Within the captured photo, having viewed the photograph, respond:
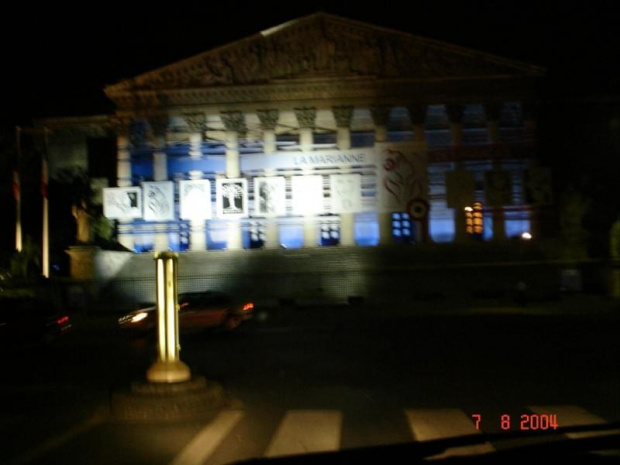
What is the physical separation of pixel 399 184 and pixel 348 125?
35.2ft

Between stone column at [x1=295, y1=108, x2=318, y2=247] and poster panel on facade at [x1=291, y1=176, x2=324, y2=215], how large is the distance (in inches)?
237

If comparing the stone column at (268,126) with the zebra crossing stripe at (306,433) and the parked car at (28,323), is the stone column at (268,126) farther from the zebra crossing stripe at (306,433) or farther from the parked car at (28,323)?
the zebra crossing stripe at (306,433)

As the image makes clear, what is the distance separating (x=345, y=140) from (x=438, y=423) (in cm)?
4601

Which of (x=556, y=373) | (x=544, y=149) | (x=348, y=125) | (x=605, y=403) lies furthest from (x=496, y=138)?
(x=605, y=403)

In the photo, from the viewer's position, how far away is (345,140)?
55.1m

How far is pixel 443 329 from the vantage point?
2580cm

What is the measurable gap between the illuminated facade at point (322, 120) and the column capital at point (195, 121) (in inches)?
2.8

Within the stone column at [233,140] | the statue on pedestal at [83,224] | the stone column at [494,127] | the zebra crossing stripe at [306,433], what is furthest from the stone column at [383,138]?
the zebra crossing stripe at [306,433]

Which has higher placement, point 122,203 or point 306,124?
point 306,124

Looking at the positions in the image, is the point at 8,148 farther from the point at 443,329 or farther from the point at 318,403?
the point at 318,403

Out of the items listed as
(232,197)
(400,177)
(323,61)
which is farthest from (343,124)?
(232,197)

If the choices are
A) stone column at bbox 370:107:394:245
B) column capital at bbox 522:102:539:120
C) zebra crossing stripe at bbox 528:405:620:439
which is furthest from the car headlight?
column capital at bbox 522:102:539:120

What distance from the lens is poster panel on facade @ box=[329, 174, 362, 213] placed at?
4666 cm
